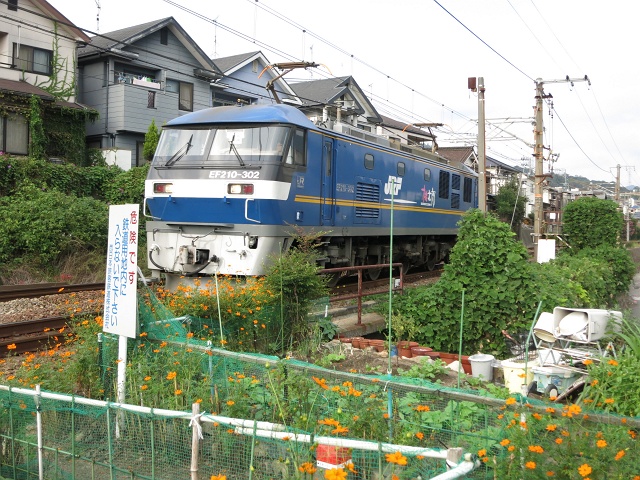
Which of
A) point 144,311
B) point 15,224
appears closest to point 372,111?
point 15,224

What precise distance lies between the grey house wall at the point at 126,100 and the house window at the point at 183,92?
38 centimetres

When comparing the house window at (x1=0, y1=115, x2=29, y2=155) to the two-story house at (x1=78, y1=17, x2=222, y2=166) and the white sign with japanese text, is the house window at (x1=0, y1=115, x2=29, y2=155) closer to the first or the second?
the two-story house at (x1=78, y1=17, x2=222, y2=166)

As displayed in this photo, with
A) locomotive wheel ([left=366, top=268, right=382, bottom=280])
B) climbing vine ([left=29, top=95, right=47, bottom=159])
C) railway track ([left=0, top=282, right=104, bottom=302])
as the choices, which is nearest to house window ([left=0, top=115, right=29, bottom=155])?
climbing vine ([left=29, top=95, right=47, bottom=159])

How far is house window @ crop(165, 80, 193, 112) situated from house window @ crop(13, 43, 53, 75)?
4.98m

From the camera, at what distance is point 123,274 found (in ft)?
18.6

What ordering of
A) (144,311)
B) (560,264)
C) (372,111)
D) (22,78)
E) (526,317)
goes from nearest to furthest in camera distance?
(144,311) → (526,317) → (560,264) → (22,78) → (372,111)

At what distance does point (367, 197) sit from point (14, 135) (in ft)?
42.7

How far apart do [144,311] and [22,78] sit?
18.5 m

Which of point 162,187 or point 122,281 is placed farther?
point 162,187

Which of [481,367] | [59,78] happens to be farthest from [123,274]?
[59,78]

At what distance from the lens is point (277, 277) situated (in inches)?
331

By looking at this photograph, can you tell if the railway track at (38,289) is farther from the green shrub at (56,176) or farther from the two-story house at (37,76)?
the two-story house at (37,76)

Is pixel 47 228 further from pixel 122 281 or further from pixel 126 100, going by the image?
pixel 126 100

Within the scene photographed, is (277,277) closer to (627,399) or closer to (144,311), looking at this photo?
(144,311)
